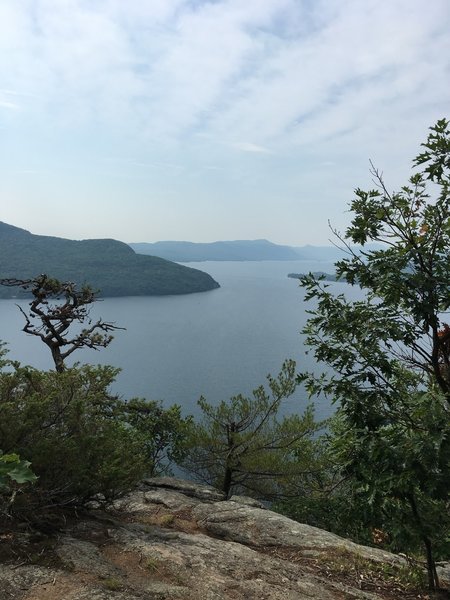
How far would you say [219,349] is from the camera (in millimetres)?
114938

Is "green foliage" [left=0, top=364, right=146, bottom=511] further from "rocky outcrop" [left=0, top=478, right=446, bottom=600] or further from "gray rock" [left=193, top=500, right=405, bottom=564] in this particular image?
"gray rock" [left=193, top=500, right=405, bottom=564]

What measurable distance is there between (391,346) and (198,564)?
5.15 m

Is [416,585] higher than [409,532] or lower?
lower

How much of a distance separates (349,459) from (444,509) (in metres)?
2.30

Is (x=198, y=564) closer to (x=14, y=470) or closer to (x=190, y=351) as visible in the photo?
(x=14, y=470)

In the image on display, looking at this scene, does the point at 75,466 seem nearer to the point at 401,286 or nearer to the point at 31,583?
the point at 31,583

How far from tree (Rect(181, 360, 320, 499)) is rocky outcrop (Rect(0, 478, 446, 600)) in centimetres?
789

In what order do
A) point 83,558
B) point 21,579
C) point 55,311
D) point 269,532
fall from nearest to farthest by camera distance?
point 21,579, point 83,558, point 269,532, point 55,311

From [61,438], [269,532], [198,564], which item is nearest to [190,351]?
[269,532]

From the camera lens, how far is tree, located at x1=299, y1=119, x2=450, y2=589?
5316 millimetres

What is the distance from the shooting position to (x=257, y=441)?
18.9 meters

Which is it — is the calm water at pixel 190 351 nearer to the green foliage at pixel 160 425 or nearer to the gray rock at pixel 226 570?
the green foliage at pixel 160 425

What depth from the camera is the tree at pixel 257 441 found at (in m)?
18.8

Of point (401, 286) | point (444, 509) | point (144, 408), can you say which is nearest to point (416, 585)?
point (444, 509)
